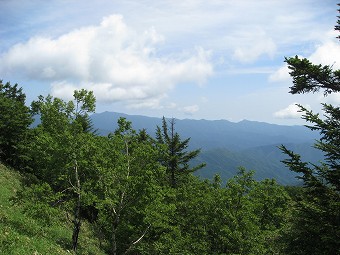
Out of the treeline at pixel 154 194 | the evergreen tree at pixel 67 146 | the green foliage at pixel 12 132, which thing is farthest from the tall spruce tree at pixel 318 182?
the green foliage at pixel 12 132

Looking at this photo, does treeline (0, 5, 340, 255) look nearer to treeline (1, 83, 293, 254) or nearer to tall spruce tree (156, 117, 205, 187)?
treeline (1, 83, 293, 254)

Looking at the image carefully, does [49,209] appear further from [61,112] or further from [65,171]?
[61,112]

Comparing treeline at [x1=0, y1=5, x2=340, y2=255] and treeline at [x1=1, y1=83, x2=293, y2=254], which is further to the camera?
treeline at [x1=1, y1=83, x2=293, y2=254]

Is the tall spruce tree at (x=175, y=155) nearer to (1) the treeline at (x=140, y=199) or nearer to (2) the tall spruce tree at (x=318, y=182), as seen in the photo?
(1) the treeline at (x=140, y=199)

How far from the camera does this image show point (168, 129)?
130ft

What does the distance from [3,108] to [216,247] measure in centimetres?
3343

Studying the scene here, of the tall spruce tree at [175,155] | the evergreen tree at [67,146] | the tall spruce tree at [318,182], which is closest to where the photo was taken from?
the tall spruce tree at [318,182]

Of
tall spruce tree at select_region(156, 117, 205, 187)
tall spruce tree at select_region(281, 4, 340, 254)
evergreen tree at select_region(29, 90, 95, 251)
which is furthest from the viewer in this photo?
tall spruce tree at select_region(156, 117, 205, 187)

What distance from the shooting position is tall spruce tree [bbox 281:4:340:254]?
1105 cm

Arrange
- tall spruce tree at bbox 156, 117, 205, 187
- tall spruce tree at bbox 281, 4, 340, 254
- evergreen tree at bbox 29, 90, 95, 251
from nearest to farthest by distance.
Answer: tall spruce tree at bbox 281, 4, 340, 254, evergreen tree at bbox 29, 90, 95, 251, tall spruce tree at bbox 156, 117, 205, 187

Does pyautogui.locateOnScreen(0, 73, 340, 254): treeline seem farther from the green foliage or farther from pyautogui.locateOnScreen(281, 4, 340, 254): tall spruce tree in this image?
the green foliage

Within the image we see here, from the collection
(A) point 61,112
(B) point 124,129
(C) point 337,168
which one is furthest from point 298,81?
(A) point 61,112

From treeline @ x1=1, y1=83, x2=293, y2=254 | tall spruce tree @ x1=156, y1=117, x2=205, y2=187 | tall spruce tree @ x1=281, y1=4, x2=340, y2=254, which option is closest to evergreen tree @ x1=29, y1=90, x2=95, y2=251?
treeline @ x1=1, y1=83, x2=293, y2=254

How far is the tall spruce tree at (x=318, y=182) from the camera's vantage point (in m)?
11.1
